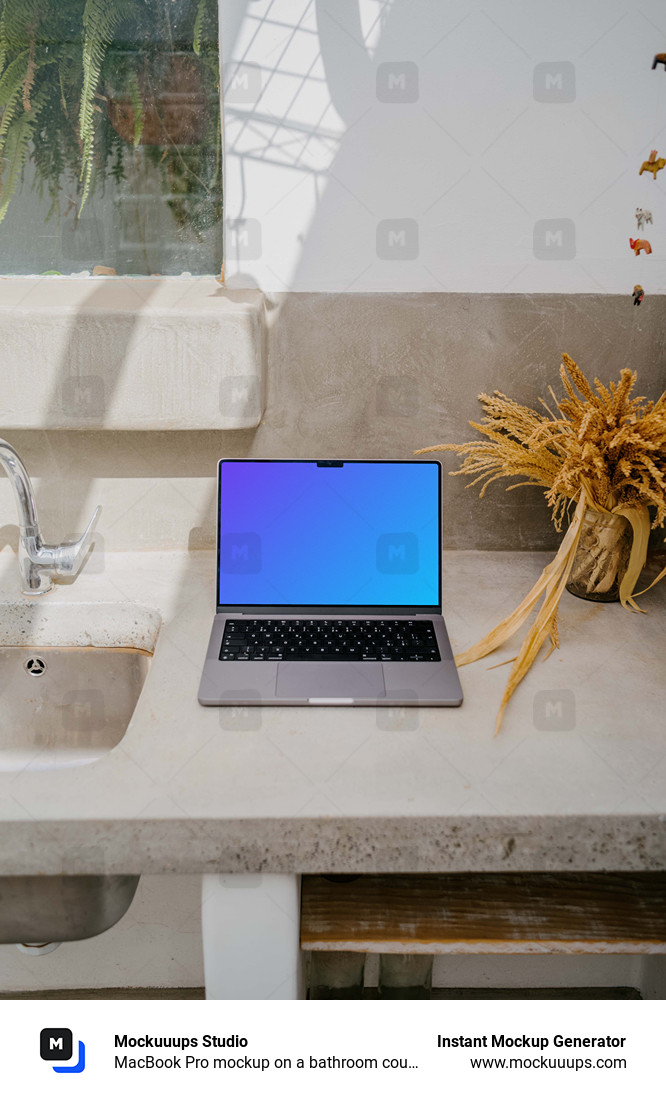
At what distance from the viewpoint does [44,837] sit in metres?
0.74

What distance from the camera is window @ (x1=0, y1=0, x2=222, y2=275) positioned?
1148 mm

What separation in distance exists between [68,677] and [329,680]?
49 cm

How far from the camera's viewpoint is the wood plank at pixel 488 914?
91 cm

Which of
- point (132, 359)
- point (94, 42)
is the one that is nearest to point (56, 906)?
point (132, 359)

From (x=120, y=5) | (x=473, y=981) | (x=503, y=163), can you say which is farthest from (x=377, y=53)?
(x=473, y=981)

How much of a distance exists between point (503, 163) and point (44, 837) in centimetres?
113

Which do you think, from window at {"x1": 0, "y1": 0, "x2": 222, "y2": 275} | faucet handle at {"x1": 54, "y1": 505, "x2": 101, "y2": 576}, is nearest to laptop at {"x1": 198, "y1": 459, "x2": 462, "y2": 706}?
faucet handle at {"x1": 54, "y1": 505, "x2": 101, "y2": 576}

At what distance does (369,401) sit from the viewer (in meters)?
1.27

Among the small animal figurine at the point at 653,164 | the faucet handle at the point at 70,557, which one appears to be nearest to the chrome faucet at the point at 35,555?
the faucet handle at the point at 70,557

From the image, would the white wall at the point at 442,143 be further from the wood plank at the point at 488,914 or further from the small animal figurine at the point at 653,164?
the wood plank at the point at 488,914

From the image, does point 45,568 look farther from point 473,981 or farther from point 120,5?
point 473,981
